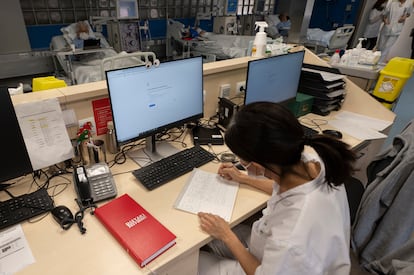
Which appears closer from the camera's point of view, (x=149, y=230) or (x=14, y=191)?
(x=149, y=230)

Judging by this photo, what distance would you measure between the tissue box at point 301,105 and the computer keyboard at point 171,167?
2.67 ft

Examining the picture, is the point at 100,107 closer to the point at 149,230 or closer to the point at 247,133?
the point at 149,230

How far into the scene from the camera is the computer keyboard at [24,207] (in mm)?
921

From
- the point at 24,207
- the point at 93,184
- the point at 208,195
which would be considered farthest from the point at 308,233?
the point at 24,207

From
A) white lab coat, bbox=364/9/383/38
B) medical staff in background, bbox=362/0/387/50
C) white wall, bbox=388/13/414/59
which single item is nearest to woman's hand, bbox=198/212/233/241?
white wall, bbox=388/13/414/59

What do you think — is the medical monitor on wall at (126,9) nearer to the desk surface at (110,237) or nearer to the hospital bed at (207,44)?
the hospital bed at (207,44)

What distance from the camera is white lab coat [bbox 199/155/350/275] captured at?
0.71 m

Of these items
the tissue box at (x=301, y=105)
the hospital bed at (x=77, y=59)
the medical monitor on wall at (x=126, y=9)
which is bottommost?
the hospital bed at (x=77, y=59)

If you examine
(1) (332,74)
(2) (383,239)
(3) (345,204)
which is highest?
(1) (332,74)

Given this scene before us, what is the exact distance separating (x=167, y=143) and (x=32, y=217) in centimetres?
69

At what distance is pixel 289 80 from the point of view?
1.73 m

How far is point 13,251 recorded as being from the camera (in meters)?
0.82

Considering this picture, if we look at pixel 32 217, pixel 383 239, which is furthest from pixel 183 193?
pixel 383 239

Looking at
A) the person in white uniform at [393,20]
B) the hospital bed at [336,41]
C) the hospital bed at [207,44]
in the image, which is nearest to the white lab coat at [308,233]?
the hospital bed at [336,41]
